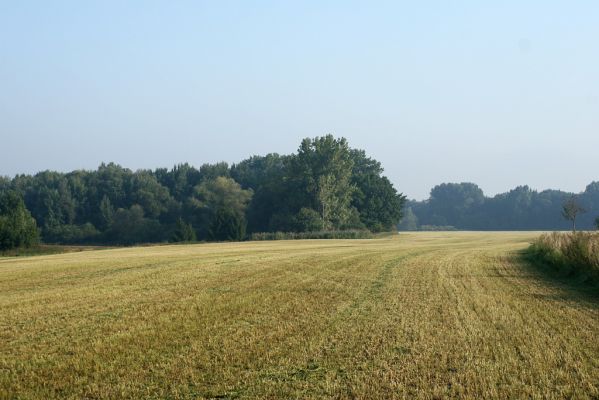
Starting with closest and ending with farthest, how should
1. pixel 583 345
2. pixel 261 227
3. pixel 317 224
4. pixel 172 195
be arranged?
pixel 583 345
pixel 317 224
pixel 261 227
pixel 172 195

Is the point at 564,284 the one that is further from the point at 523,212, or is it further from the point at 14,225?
the point at 523,212

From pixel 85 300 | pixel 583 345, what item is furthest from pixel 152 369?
pixel 85 300

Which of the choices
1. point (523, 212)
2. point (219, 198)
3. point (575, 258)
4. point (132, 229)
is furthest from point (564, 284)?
point (523, 212)

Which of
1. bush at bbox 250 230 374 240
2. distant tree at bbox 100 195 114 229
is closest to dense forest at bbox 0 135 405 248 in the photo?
distant tree at bbox 100 195 114 229

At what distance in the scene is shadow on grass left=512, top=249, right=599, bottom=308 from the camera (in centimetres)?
1603

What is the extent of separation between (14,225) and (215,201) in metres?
49.9

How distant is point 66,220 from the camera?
4953 inches

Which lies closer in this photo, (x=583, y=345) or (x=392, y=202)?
(x=583, y=345)

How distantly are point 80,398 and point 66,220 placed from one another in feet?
419

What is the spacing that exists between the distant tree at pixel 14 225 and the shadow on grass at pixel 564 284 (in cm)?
5678

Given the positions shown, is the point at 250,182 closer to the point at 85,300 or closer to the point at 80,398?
the point at 85,300

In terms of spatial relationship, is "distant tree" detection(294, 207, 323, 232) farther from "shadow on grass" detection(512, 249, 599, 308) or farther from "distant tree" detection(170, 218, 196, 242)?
"shadow on grass" detection(512, 249, 599, 308)

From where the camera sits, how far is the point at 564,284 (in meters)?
19.6

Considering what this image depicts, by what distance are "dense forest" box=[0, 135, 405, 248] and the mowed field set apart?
2764 inches
